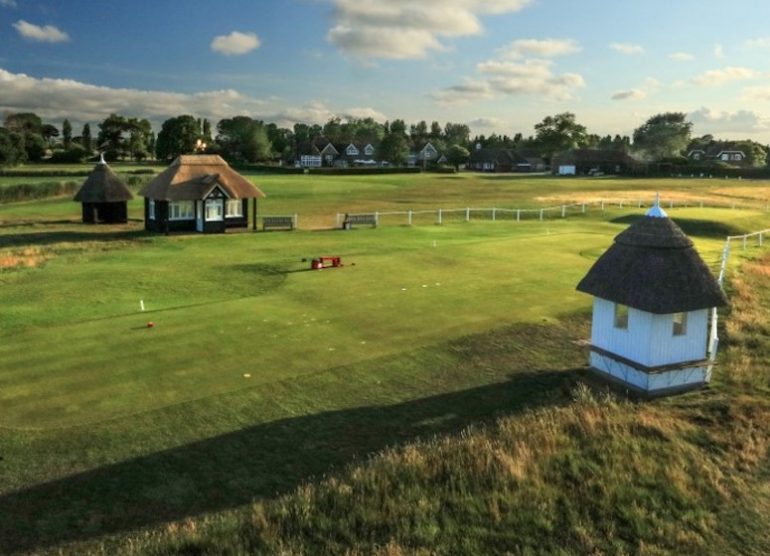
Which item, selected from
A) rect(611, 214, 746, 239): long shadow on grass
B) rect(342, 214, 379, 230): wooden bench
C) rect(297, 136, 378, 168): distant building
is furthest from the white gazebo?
rect(297, 136, 378, 168): distant building

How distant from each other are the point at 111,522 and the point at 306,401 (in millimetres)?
5200

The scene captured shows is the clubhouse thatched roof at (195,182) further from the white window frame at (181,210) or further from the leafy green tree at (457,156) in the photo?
the leafy green tree at (457,156)

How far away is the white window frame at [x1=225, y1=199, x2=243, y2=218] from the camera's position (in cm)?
4609

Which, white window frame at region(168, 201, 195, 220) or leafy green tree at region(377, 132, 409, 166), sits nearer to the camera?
white window frame at region(168, 201, 195, 220)

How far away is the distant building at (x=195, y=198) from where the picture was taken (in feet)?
145

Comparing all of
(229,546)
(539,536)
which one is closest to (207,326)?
(229,546)

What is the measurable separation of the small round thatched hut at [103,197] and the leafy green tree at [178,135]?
105 metres

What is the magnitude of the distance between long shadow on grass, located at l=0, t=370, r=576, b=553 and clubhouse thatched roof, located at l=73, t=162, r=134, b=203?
134 feet

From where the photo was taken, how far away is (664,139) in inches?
6550

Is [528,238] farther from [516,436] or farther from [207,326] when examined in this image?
[516,436]

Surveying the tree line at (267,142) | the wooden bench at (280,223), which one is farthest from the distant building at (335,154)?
the wooden bench at (280,223)

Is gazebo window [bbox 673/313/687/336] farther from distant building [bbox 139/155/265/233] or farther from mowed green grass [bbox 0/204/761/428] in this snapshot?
distant building [bbox 139/155/265/233]

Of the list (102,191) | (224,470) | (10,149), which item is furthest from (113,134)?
(224,470)

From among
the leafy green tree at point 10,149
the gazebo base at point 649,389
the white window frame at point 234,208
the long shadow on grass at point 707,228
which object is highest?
the leafy green tree at point 10,149
